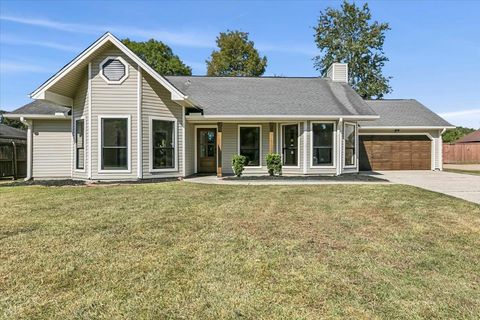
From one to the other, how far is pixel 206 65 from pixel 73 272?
37977 mm

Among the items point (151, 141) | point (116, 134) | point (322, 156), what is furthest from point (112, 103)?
point (322, 156)

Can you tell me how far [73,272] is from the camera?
11.5 feet

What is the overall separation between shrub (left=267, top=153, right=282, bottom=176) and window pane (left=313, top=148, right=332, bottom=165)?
163cm

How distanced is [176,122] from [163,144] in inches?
39.7

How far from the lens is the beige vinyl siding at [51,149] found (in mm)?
13234

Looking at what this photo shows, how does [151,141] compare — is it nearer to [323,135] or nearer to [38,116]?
[38,116]

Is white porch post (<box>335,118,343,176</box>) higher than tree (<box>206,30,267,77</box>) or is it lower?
lower

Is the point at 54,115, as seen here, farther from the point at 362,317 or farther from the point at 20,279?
the point at 362,317

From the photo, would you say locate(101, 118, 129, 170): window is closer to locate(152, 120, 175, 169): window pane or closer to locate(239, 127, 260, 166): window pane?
locate(152, 120, 175, 169): window pane

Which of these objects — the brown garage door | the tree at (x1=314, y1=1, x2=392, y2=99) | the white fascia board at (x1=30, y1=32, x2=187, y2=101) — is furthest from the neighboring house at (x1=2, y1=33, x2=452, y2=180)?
the tree at (x1=314, y1=1, x2=392, y2=99)

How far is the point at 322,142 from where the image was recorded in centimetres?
1374

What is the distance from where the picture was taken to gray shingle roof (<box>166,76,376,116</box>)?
44.8 feet

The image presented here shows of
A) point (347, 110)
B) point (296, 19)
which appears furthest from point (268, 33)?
point (347, 110)

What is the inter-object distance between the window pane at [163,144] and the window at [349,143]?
25.0ft
